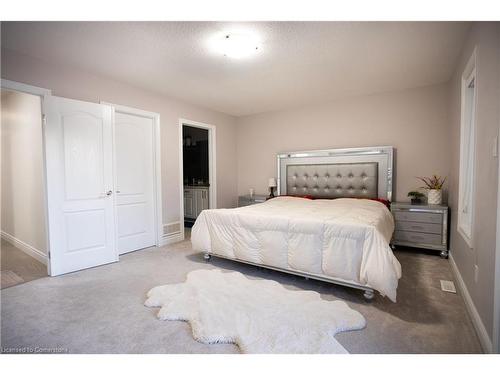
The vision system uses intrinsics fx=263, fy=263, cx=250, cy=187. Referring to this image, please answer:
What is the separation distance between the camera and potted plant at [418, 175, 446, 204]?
3514 millimetres

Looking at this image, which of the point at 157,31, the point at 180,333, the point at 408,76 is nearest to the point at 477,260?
the point at 180,333

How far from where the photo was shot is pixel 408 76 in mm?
3373

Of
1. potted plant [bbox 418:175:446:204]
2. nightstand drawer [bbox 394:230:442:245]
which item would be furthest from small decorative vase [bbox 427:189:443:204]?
nightstand drawer [bbox 394:230:442:245]

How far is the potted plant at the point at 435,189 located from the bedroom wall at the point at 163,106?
11.3 feet

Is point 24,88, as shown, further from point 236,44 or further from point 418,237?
point 418,237

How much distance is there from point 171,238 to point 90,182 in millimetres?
1573

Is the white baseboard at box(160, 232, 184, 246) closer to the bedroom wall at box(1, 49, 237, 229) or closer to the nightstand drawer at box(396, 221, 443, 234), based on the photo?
the bedroom wall at box(1, 49, 237, 229)

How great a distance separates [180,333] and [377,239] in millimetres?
1658

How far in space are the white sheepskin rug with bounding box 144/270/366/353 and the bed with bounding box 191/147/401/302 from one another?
268mm

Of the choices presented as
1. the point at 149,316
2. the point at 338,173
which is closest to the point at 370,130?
the point at 338,173

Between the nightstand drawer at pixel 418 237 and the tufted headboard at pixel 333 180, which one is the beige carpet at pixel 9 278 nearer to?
the tufted headboard at pixel 333 180

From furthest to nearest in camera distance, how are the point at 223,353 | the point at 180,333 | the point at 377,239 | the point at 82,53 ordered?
1. the point at 82,53
2. the point at 377,239
3. the point at 180,333
4. the point at 223,353

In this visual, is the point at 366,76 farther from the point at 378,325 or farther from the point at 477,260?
the point at 378,325

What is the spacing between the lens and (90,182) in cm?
313
